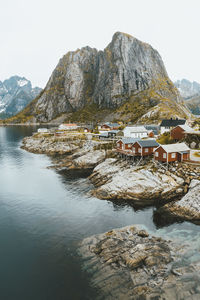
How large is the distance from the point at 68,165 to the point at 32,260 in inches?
1717

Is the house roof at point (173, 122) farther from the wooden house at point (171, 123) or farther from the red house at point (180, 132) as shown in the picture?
the red house at point (180, 132)

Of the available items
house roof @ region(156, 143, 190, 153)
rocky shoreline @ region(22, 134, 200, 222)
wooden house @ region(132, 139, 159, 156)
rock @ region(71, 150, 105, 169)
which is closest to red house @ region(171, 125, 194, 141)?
wooden house @ region(132, 139, 159, 156)

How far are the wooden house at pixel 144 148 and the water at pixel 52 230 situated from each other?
52.2ft

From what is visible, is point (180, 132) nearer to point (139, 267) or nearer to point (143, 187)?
point (143, 187)

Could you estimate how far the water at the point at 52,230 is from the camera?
20406 millimetres

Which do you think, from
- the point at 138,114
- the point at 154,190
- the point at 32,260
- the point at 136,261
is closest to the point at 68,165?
the point at 154,190

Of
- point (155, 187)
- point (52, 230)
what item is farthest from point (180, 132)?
point (52, 230)

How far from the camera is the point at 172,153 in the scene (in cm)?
4650

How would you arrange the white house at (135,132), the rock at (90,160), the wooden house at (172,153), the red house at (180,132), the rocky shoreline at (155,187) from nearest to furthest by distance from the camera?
the rocky shoreline at (155,187)
the wooden house at (172,153)
the red house at (180,132)
the rock at (90,160)
the white house at (135,132)

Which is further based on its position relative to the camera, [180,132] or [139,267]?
[180,132]

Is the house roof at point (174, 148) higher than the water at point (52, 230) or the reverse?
higher

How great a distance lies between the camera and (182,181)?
136 feet

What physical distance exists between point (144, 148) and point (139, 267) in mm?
35008

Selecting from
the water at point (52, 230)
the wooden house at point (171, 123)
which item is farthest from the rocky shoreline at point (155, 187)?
the wooden house at point (171, 123)
